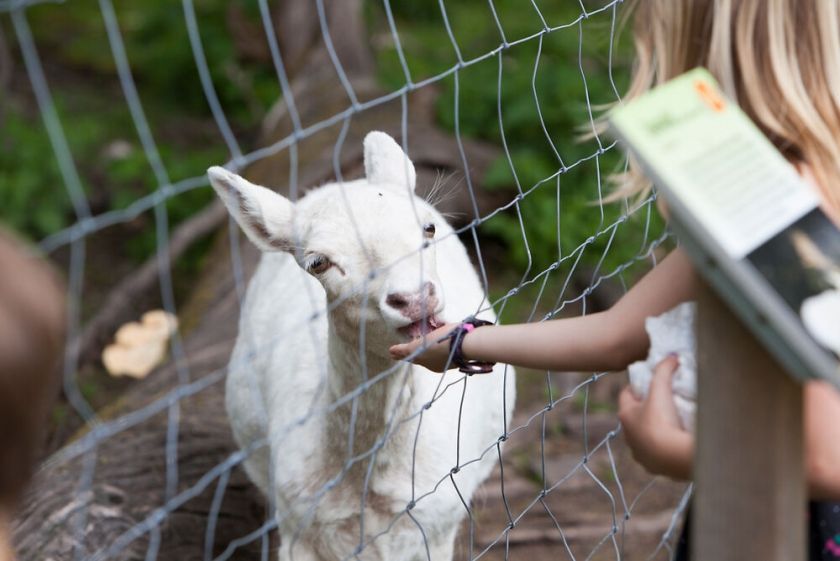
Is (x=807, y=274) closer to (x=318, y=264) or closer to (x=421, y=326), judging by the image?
(x=421, y=326)

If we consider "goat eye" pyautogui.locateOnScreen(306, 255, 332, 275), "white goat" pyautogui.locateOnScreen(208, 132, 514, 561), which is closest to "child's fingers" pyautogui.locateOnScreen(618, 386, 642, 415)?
"white goat" pyautogui.locateOnScreen(208, 132, 514, 561)

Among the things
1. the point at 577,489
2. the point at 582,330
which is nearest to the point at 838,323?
the point at 582,330

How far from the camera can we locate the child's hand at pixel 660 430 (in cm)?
153

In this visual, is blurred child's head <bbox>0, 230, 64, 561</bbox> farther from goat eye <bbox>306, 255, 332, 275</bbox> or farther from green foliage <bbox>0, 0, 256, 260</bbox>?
green foliage <bbox>0, 0, 256, 260</bbox>

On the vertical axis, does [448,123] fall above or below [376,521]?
above

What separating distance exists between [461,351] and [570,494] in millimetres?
2455

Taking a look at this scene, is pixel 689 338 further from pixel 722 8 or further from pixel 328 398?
pixel 328 398

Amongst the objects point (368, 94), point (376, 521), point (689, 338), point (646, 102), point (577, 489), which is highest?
point (368, 94)

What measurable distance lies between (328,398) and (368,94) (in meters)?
3.56

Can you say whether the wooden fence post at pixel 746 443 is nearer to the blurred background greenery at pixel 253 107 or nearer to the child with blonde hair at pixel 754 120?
the child with blonde hair at pixel 754 120

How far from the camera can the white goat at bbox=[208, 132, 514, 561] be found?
2492 millimetres

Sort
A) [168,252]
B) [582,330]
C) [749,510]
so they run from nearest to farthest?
[749,510]
[582,330]
[168,252]

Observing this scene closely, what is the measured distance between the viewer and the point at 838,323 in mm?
1288

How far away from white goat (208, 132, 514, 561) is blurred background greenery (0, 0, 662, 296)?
1919 mm
